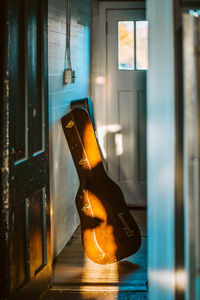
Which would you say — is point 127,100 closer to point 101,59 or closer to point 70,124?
point 101,59

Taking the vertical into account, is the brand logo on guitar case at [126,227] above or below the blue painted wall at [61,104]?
below

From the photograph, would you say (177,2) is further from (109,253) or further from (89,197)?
(109,253)

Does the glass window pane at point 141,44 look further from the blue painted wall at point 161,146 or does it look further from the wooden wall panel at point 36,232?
the blue painted wall at point 161,146

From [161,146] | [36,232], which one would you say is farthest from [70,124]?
[161,146]

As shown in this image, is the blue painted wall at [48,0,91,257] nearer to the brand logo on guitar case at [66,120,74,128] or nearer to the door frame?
the brand logo on guitar case at [66,120,74,128]

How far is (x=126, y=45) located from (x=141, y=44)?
0.52ft

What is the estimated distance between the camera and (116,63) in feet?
15.3

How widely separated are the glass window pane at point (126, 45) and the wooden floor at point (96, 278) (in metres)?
2.10

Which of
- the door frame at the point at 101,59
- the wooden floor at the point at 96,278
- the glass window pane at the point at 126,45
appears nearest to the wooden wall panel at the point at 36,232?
the wooden floor at the point at 96,278

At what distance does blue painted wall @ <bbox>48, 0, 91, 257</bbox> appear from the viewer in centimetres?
318

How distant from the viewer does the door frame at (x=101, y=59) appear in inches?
181

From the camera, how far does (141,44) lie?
15.2 feet

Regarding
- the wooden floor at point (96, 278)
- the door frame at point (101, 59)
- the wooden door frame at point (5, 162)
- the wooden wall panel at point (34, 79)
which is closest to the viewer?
the wooden door frame at point (5, 162)

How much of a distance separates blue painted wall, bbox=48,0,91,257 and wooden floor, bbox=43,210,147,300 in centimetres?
18
